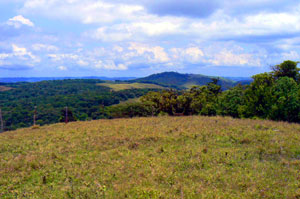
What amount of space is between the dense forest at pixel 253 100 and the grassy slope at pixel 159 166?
1106 cm

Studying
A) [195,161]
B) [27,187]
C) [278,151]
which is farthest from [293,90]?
[27,187]

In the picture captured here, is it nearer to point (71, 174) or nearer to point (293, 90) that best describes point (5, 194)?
point (71, 174)

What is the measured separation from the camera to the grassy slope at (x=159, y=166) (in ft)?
23.8

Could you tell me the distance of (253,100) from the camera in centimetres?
2770

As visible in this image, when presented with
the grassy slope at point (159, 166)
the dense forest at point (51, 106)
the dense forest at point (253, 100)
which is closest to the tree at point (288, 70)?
the dense forest at point (253, 100)

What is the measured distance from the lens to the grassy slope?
7266mm

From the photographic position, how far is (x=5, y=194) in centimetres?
782

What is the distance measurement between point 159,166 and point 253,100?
73.8 ft

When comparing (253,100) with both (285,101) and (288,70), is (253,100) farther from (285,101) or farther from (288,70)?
(288,70)

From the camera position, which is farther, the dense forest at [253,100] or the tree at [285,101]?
the dense forest at [253,100]

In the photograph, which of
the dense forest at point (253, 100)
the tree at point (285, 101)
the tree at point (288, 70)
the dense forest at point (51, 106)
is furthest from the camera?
the dense forest at point (51, 106)

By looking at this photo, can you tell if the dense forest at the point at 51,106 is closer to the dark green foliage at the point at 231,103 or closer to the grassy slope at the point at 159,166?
the dark green foliage at the point at 231,103

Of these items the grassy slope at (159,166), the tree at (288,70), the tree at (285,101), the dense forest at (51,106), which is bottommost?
the dense forest at (51,106)

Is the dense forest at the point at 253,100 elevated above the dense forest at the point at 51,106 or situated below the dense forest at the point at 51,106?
above
